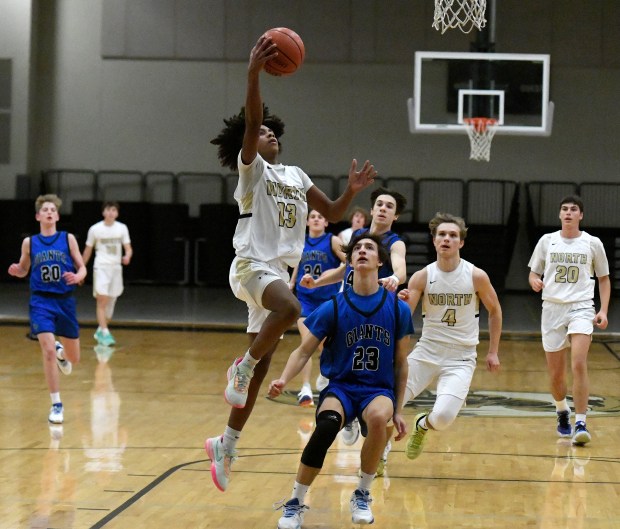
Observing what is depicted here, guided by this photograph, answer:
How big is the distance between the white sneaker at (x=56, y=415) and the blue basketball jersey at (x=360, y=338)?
312 cm

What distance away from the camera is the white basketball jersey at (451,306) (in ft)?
20.9

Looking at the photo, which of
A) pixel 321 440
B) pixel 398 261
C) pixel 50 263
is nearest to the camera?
pixel 321 440

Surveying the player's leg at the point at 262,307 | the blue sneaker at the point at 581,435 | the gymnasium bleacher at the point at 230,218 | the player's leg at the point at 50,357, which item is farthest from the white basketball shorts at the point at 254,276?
the gymnasium bleacher at the point at 230,218

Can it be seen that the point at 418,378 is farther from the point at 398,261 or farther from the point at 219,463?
the point at 219,463

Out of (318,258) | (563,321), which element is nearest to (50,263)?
(318,258)

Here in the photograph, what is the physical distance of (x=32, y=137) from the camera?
20422 millimetres

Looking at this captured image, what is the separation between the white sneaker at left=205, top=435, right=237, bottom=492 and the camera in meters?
5.30

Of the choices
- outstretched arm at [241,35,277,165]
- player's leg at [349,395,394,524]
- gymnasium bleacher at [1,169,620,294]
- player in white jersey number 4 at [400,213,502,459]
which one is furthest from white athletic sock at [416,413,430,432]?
gymnasium bleacher at [1,169,620,294]

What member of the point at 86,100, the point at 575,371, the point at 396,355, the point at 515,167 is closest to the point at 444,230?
the point at 396,355

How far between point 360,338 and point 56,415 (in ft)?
11.1

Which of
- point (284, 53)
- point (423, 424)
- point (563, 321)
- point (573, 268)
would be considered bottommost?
point (423, 424)

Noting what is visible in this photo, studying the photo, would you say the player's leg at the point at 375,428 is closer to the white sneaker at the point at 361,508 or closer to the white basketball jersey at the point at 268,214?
the white sneaker at the point at 361,508

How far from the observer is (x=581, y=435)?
709 cm

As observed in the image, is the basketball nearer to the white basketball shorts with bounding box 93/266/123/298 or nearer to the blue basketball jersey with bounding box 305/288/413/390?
the blue basketball jersey with bounding box 305/288/413/390
